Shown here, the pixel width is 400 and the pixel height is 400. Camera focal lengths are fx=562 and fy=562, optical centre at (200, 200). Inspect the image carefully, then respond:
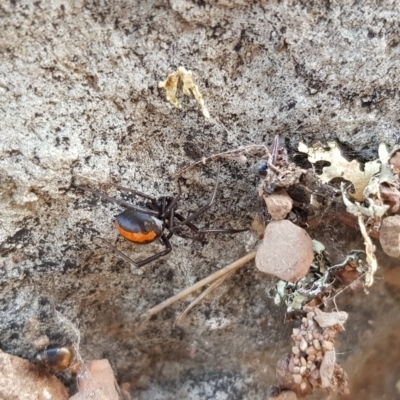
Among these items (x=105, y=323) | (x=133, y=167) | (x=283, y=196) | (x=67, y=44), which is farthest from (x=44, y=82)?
(x=105, y=323)

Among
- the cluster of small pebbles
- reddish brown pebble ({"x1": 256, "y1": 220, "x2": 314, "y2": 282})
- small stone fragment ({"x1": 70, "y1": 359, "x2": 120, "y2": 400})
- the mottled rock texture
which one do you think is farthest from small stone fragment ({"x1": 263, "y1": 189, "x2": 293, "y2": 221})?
small stone fragment ({"x1": 70, "y1": 359, "x2": 120, "y2": 400})

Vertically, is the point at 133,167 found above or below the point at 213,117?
below

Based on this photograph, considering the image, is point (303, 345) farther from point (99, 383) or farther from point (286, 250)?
point (99, 383)

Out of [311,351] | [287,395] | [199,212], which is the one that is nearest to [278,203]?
[199,212]

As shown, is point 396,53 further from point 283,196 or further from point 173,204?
point 173,204

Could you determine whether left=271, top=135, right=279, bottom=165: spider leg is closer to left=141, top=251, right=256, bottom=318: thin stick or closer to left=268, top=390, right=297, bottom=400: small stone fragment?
left=141, top=251, right=256, bottom=318: thin stick
